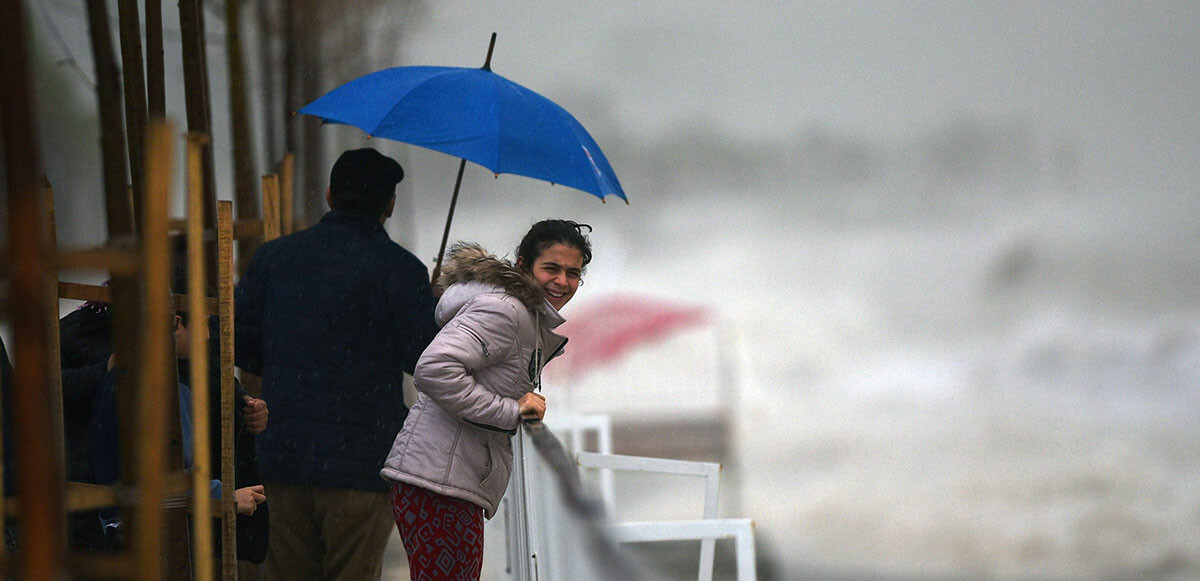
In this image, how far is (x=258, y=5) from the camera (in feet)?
13.0

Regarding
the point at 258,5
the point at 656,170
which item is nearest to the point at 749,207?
the point at 656,170

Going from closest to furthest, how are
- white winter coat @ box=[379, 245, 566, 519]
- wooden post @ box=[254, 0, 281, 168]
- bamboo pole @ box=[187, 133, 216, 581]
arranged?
bamboo pole @ box=[187, 133, 216, 581] < white winter coat @ box=[379, 245, 566, 519] < wooden post @ box=[254, 0, 281, 168]

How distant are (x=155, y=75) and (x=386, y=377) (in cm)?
75

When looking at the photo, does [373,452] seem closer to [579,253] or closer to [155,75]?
[579,253]

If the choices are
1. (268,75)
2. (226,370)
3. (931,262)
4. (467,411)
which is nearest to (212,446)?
(226,370)

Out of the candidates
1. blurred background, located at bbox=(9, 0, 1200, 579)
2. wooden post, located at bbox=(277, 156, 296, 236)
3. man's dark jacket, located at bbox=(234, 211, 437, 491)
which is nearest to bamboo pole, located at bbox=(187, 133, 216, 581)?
man's dark jacket, located at bbox=(234, 211, 437, 491)

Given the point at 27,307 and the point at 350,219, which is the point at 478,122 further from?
the point at 27,307

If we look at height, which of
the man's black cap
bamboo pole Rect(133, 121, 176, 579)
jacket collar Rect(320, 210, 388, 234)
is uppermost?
the man's black cap

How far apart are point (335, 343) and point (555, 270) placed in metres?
0.40

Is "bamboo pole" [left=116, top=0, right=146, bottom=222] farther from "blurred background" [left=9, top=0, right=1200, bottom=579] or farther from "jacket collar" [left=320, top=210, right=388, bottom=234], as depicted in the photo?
"blurred background" [left=9, top=0, right=1200, bottom=579]

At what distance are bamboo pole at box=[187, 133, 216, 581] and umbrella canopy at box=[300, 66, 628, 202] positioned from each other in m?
1.23

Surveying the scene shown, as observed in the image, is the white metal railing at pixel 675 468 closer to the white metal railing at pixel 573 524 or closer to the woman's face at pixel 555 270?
the white metal railing at pixel 573 524

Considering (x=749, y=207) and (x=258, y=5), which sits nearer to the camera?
(x=258, y=5)

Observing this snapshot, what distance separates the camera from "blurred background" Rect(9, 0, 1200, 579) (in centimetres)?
487
